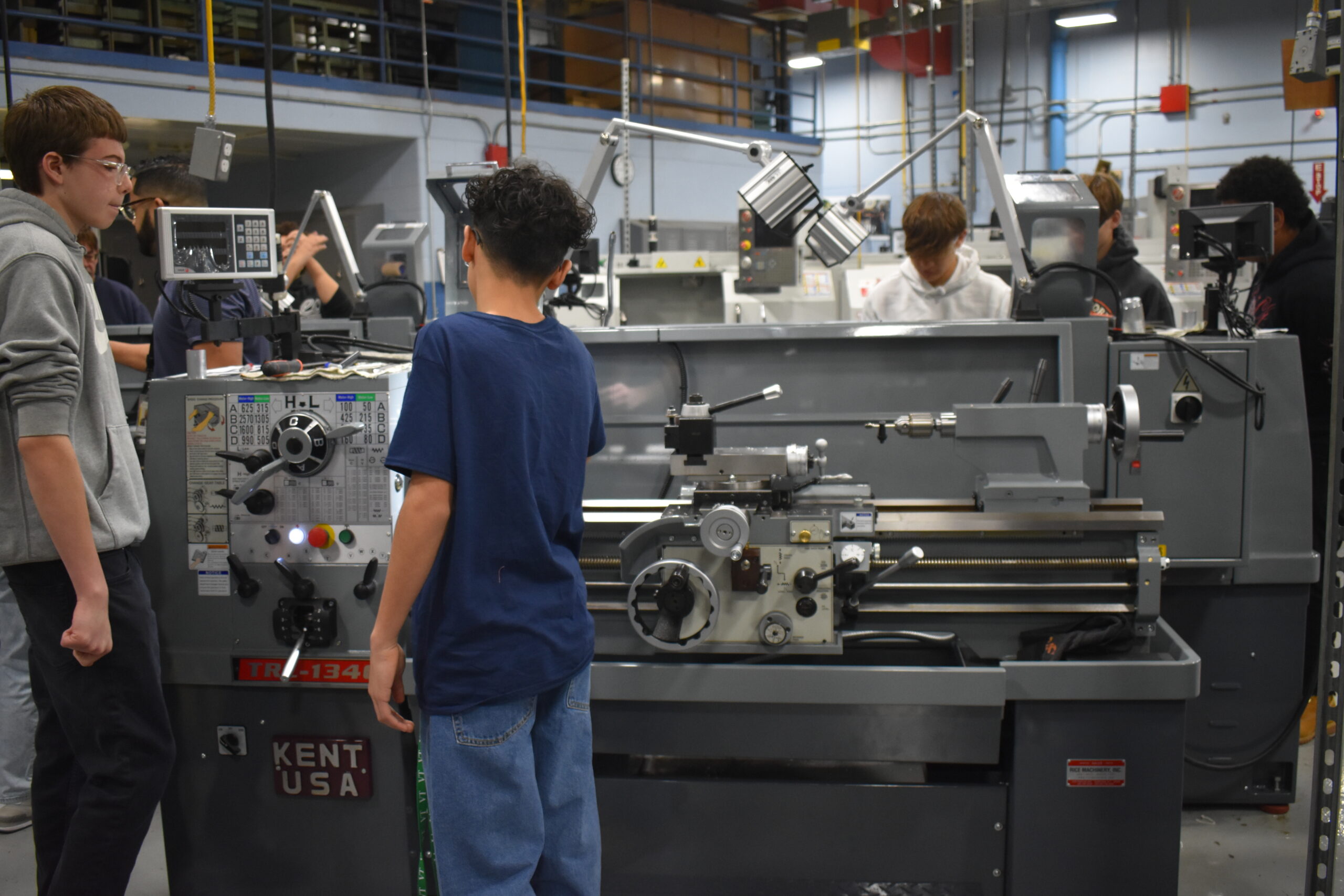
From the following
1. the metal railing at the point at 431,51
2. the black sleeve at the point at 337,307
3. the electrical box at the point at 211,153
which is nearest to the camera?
the electrical box at the point at 211,153

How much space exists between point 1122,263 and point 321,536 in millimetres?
2111

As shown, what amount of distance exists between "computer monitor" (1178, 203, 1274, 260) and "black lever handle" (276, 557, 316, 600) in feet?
5.97

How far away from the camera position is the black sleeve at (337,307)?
11.3 feet

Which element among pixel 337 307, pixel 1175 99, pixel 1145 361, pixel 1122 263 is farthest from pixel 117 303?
pixel 1175 99

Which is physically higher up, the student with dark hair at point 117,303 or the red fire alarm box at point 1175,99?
the red fire alarm box at point 1175,99

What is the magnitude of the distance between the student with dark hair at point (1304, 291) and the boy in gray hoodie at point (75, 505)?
2234mm

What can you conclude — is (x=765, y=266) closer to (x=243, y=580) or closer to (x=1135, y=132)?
(x=243, y=580)

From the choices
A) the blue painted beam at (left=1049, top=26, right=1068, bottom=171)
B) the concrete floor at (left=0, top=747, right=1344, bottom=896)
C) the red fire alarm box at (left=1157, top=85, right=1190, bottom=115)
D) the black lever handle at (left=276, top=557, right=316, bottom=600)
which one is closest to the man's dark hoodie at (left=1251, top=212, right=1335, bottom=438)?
the concrete floor at (left=0, top=747, right=1344, bottom=896)

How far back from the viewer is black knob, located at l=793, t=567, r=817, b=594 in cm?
137

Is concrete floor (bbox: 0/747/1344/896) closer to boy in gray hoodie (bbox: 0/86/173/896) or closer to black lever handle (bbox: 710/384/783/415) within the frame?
boy in gray hoodie (bbox: 0/86/173/896)

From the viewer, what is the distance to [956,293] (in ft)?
8.81

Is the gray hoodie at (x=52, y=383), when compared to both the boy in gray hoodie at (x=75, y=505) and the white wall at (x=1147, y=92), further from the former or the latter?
the white wall at (x=1147, y=92)

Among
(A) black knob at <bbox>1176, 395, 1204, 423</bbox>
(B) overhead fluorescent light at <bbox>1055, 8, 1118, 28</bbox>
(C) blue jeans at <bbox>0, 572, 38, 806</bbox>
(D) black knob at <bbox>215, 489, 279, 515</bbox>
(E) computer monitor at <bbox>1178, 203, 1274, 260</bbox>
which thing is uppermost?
(B) overhead fluorescent light at <bbox>1055, 8, 1118, 28</bbox>

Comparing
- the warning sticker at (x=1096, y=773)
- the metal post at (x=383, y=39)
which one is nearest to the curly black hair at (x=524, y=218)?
the warning sticker at (x=1096, y=773)
